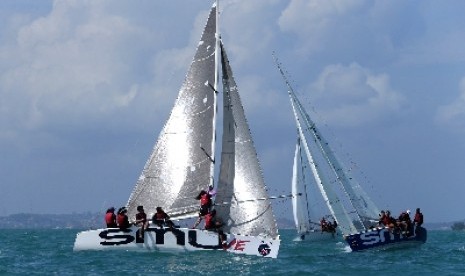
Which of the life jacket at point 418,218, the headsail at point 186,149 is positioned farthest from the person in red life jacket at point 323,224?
the headsail at point 186,149

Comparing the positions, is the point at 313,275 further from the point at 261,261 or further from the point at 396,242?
the point at 396,242

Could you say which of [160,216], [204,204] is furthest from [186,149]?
[160,216]

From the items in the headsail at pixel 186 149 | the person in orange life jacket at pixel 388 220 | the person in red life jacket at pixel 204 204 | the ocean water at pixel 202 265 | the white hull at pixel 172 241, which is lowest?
the ocean water at pixel 202 265

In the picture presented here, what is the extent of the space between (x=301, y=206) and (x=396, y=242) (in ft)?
→ 81.3

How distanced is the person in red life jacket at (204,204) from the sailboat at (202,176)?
58cm

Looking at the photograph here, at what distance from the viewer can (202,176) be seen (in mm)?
32438

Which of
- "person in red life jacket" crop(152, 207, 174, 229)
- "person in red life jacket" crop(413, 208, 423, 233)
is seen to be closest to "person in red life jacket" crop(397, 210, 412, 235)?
"person in red life jacket" crop(413, 208, 423, 233)

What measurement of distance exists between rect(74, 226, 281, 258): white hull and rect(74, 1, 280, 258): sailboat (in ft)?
0.12

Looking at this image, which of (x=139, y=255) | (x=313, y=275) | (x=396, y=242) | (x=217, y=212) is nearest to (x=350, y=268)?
(x=313, y=275)

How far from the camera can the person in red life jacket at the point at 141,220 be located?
1218 inches

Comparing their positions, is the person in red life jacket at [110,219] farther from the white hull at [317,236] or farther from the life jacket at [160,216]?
the white hull at [317,236]

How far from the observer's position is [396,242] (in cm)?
4206

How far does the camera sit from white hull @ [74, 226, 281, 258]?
3028cm

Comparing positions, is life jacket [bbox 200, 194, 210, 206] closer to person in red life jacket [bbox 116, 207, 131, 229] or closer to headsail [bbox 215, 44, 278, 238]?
headsail [bbox 215, 44, 278, 238]
